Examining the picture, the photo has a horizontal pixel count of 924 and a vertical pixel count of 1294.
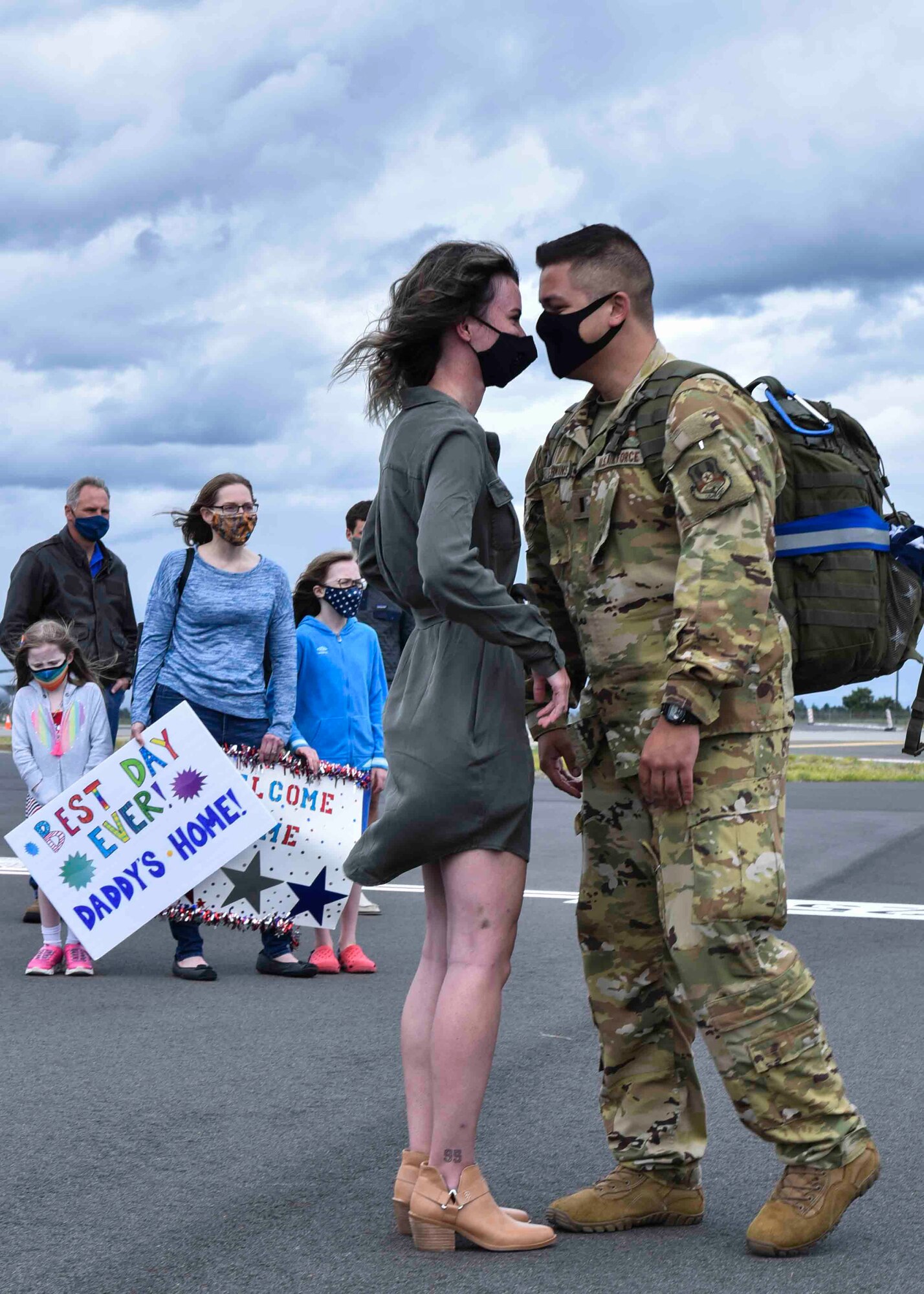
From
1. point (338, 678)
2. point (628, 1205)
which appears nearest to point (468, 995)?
point (628, 1205)

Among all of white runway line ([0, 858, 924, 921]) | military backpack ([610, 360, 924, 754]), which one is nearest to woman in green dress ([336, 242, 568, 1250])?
military backpack ([610, 360, 924, 754])

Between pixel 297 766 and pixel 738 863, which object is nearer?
pixel 738 863

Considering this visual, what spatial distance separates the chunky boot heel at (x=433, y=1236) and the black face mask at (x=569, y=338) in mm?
1942

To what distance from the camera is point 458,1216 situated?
3432mm

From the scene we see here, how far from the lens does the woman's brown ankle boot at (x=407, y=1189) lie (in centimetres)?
353

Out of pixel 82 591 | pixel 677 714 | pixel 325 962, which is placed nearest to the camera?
pixel 677 714

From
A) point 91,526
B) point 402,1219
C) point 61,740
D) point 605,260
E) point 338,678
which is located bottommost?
point 402,1219

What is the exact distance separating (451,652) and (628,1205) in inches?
53.2

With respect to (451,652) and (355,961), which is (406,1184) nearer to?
(451,652)

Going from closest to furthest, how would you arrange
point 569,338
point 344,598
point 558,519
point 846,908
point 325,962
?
1. point 569,338
2. point 558,519
3. point 325,962
4. point 344,598
5. point 846,908

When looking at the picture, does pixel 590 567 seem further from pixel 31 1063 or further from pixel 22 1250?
pixel 31 1063

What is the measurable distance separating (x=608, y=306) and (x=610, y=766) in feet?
3.48

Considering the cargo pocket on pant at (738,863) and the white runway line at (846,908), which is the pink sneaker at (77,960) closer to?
the white runway line at (846,908)

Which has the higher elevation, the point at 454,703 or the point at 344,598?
the point at 344,598
